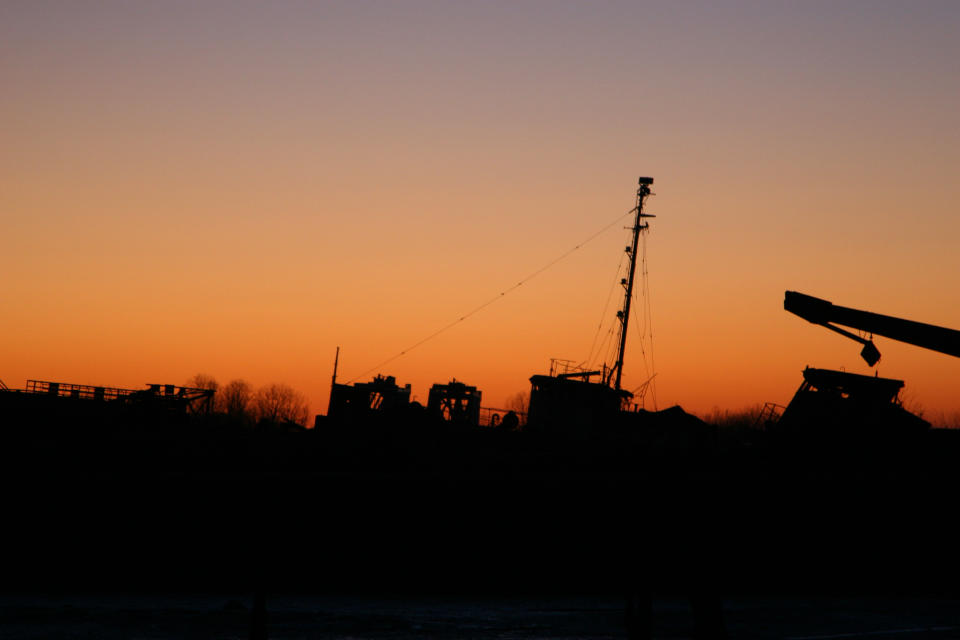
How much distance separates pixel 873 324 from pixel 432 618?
1144 centimetres

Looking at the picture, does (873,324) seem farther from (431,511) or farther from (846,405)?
(846,405)

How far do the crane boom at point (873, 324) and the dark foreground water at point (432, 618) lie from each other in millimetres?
5457

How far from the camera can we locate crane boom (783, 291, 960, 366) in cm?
1859

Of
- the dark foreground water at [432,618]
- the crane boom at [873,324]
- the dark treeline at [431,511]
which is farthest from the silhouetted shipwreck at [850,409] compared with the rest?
the crane boom at [873,324]

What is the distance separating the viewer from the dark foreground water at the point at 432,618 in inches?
612

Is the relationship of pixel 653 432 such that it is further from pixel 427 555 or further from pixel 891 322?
pixel 891 322

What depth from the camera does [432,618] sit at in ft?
58.3

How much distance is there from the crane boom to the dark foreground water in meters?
5.46

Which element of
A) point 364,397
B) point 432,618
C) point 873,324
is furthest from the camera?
point 364,397

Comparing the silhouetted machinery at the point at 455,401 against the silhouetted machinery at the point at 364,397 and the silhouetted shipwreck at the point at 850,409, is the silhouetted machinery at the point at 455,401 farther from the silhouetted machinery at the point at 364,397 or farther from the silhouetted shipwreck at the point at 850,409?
the silhouetted shipwreck at the point at 850,409

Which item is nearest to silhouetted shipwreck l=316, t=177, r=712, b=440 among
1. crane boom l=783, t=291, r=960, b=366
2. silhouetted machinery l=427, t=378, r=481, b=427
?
silhouetted machinery l=427, t=378, r=481, b=427

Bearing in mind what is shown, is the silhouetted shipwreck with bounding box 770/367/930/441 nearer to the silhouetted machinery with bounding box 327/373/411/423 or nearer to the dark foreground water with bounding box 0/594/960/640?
the dark foreground water with bounding box 0/594/960/640

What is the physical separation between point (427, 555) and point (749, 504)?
10.7 metres

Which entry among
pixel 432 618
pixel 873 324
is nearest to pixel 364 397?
pixel 432 618
